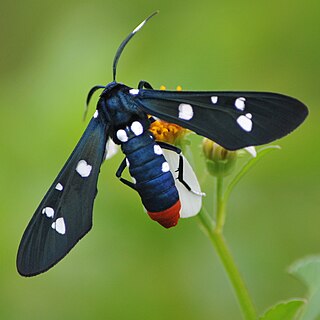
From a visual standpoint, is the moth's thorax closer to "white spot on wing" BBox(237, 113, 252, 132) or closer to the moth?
the moth

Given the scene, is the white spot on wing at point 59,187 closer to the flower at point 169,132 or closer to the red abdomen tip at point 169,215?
the red abdomen tip at point 169,215

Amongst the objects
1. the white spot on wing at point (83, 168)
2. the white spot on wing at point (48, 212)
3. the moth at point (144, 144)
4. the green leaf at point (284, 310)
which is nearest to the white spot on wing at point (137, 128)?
the moth at point (144, 144)

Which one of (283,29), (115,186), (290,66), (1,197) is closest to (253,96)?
(115,186)

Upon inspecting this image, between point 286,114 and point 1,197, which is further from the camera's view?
point 1,197

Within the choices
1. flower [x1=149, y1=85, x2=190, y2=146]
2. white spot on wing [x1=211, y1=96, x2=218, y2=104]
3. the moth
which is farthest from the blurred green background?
white spot on wing [x1=211, y1=96, x2=218, y2=104]

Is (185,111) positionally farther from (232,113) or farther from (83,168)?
(83,168)

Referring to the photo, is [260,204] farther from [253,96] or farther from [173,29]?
[253,96]
